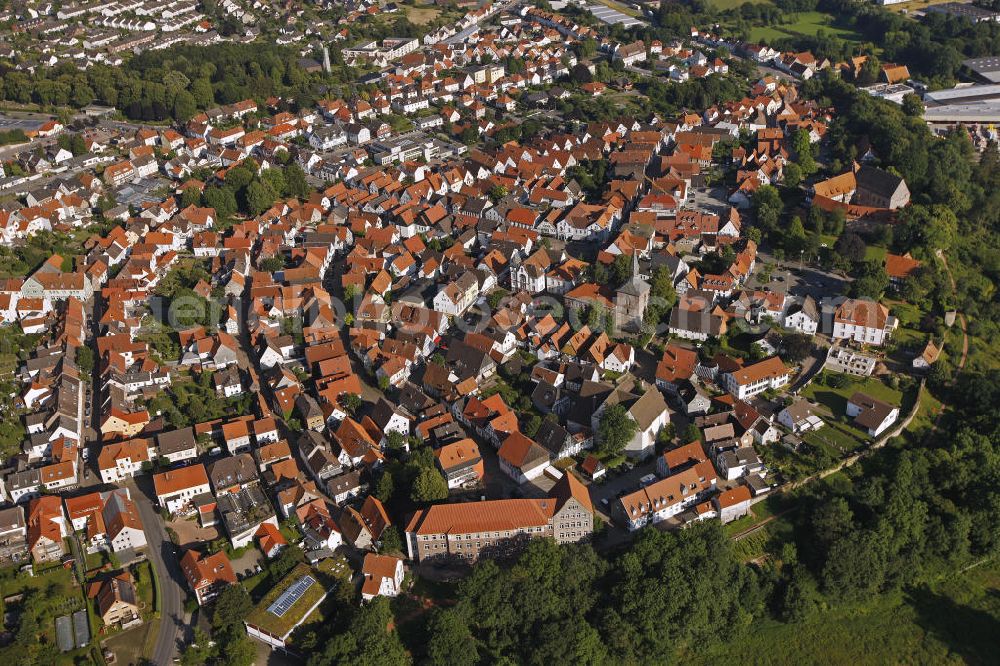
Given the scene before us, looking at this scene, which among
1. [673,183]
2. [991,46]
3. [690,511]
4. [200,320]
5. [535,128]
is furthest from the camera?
[991,46]

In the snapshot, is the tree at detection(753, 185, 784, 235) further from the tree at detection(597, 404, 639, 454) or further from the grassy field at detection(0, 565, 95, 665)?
the grassy field at detection(0, 565, 95, 665)

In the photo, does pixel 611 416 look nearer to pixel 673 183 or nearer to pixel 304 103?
pixel 673 183

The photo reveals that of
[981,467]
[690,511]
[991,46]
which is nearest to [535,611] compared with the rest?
[690,511]

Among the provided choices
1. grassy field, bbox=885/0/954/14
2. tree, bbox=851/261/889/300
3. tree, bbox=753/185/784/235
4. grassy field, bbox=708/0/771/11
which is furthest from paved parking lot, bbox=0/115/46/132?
grassy field, bbox=885/0/954/14

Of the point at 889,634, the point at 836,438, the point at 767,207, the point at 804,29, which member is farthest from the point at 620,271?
the point at 804,29

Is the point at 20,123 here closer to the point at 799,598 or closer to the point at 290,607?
the point at 290,607
